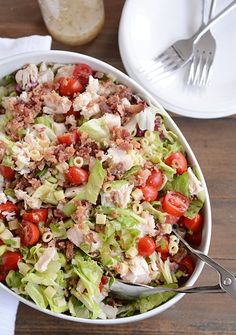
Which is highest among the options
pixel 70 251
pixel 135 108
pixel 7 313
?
pixel 135 108

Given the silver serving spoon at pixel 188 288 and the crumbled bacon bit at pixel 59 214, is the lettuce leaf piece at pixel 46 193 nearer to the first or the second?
the crumbled bacon bit at pixel 59 214

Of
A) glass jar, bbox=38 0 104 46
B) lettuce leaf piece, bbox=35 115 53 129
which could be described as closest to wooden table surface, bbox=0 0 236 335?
glass jar, bbox=38 0 104 46

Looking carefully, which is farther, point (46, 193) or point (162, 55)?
point (162, 55)

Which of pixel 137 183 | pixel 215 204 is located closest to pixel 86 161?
pixel 137 183

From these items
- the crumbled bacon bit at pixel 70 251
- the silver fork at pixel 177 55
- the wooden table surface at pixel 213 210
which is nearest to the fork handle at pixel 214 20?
the silver fork at pixel 177 55

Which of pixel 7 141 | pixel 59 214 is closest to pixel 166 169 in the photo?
pixel 59 214

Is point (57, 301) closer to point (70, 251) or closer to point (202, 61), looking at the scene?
point (70, 251)

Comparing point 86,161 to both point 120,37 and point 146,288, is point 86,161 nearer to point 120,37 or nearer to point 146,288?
point 146,288
